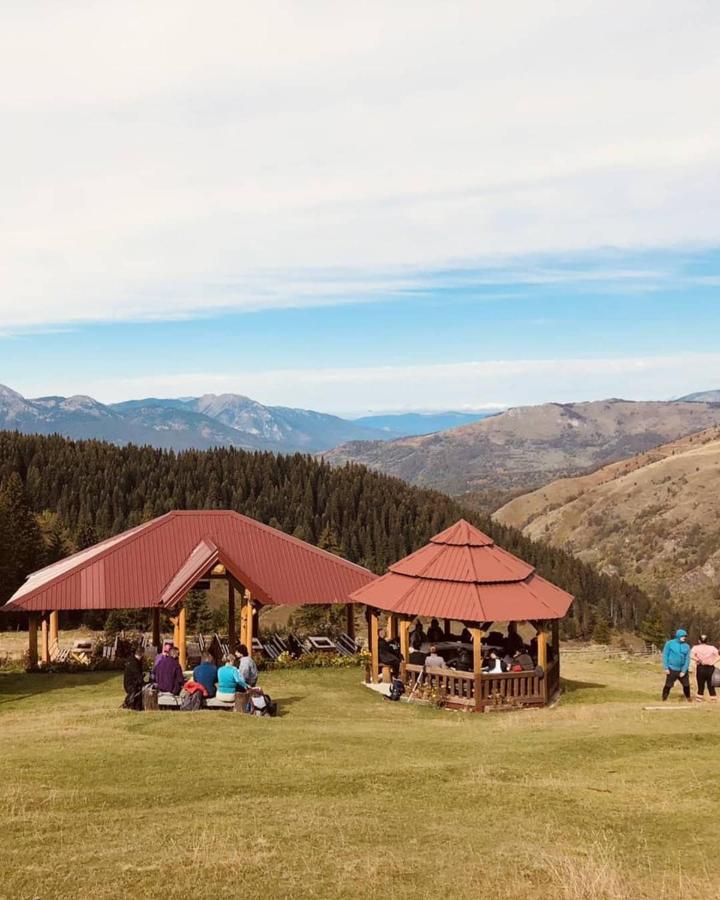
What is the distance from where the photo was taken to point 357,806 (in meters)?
12.7

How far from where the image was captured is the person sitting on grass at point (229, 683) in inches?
807

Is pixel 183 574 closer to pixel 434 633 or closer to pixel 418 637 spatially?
pixel 418 637

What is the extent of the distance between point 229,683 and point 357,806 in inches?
333

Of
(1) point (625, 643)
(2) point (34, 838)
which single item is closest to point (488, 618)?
(2) point (34, 838)

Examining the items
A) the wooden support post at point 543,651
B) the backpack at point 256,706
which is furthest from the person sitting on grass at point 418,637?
the backpack at point 256,706

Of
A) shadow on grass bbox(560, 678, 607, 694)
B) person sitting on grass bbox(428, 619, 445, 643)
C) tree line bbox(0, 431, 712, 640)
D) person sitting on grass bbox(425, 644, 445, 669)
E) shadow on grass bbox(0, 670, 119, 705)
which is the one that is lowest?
shadow on grass bbox(560, 678, 607, 694)

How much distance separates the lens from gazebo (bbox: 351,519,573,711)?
24422 millimetres

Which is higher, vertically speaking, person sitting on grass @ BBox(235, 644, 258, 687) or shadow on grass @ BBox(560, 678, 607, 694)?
person sitting on grass @ BBox(235, 644, 258, 687)

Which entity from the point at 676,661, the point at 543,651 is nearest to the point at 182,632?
the point at 543,651

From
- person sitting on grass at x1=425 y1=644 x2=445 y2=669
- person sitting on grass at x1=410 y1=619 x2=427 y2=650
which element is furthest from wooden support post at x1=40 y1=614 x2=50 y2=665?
person sitting on grass at x1=425 y1=644 x2=445 y2=669

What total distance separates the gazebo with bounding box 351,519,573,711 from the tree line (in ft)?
360

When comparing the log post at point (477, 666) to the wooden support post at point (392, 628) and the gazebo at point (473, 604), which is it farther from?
the wooden support post at point (392, 628)

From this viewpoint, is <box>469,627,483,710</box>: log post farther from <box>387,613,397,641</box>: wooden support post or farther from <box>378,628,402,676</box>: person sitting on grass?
<box>387,613,397,641</box>: wooden support post

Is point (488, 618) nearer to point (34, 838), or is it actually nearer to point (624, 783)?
point (624, 783)
